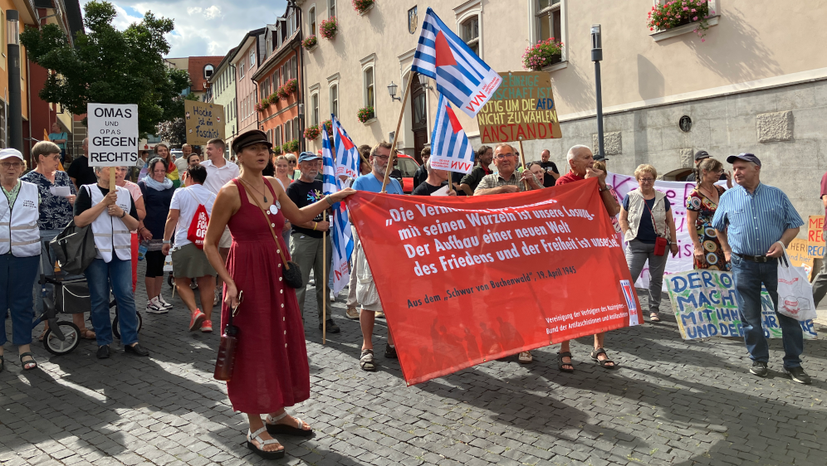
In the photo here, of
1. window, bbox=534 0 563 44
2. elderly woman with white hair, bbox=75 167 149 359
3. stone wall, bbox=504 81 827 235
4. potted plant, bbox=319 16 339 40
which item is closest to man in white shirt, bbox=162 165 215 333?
elderly woman with white hair, bbox=75 167 149 359

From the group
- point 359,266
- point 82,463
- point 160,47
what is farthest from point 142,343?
point 160,47

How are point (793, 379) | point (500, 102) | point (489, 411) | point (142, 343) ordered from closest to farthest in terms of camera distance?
point (489, 411)
point (793, 379)
point (142, 343)
point (500, 102)

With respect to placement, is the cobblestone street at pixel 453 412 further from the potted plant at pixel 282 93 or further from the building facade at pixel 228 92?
the building facade at pixel 228 92

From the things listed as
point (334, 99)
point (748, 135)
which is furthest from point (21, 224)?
point (334, 99)

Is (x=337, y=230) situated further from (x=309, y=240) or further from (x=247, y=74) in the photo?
(x=247, y=74)

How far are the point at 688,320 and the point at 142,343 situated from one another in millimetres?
5533

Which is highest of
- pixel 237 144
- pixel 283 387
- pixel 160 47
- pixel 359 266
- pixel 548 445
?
pixel 160 47

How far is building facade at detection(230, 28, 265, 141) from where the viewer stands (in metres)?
49.7

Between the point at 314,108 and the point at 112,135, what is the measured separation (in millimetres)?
27650

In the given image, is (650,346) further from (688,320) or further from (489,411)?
(489,411)

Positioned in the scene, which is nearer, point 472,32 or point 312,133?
point 472,32

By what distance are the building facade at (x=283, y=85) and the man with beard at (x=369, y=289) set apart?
27730 millimetres

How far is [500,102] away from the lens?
9016mm

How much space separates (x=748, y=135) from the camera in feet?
37.3
